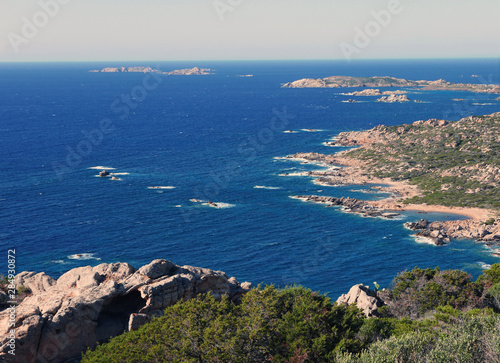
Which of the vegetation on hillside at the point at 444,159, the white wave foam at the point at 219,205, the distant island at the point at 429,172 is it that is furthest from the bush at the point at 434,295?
the vegetation on hillside at the point at 444,159

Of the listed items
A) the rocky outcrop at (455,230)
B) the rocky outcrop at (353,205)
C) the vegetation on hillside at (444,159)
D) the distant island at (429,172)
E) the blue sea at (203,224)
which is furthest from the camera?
the vegetation on hillside at (444,159)

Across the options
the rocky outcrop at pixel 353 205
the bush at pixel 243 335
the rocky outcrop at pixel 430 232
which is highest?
the bush at pixel 243 335

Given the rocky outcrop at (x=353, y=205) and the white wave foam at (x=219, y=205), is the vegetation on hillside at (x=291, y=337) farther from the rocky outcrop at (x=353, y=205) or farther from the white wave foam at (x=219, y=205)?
the white wave foam at (x=219, y=205)

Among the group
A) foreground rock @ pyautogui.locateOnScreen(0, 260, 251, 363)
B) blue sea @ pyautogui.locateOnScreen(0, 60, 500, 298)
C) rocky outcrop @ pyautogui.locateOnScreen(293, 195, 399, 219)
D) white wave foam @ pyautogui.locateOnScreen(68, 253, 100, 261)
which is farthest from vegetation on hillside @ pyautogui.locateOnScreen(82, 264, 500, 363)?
rocky outcrop @ pyautogui.locateOnScreen(293, 195, 399, 219)

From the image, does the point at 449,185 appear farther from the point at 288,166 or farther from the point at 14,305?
the point at 14,305

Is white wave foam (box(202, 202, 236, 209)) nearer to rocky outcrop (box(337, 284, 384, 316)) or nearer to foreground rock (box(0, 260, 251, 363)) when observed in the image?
foreground rock (box(0, 260, 251, 363))

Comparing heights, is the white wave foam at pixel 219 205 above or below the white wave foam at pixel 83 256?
above

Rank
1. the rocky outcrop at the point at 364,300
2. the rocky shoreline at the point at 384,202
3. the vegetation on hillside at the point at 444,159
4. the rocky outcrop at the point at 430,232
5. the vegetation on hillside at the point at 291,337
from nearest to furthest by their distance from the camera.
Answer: the vegetation on hillside at the point at 291,337 < the rocky outcrop at the point at 364,300 < the rocky outcrop at the point at 430,232 < the rocky shoreline at the point at 384,202 < the vegetation on hillside at the point at 444,159

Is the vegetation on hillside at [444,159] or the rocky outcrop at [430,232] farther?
the vegetation on hillside at [444,159]

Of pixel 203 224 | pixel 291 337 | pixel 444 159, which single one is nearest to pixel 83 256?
pixel 203 224
